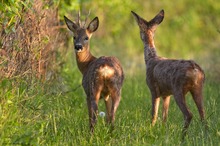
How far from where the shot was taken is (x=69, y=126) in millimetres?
8750

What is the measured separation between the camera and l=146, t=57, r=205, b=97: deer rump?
8477 mm

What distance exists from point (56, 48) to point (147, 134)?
428cm

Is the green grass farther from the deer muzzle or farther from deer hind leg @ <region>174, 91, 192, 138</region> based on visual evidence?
the deer muzzle

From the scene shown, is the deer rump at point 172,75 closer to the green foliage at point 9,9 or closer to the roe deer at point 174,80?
the roe deer at point 174,80

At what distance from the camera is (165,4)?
25141 mm

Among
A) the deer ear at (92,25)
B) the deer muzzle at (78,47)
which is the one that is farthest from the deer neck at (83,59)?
the deer ear at (92,25)

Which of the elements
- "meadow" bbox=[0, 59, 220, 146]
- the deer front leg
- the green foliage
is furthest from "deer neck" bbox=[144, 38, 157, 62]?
the green foliage

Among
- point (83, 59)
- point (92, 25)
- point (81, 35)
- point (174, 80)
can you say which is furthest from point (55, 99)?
point (174, 80)

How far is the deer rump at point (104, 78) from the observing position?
29.3ft

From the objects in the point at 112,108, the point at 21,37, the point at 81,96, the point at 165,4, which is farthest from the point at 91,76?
the point at 165,4

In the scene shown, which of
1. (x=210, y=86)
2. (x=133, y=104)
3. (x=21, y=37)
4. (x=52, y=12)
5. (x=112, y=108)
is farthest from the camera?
(x=210, y=86)

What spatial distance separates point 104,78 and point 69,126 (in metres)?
0.83

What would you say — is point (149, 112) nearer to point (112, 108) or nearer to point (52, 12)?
point (112, 108)

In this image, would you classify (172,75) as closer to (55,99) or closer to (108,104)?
(108,104)
